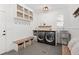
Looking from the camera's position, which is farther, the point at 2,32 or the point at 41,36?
the point at 41,36

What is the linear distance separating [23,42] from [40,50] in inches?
16.4

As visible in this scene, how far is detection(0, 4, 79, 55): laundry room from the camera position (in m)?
1.95

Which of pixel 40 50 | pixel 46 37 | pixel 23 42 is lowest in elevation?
pixel 40 50

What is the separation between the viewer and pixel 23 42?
205 cm

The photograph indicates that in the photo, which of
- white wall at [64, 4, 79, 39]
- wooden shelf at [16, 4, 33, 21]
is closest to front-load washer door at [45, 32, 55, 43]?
white wall at [64, 4, 79, 39]

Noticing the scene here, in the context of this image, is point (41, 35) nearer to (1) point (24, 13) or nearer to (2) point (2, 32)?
(1) point (24, 13)

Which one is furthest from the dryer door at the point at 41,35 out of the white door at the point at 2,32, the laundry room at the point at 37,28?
the white door at the point at 2,32

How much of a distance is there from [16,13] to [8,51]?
81cm

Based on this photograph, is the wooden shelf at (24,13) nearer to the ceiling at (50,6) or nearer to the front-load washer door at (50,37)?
the ceiling at (50,6)

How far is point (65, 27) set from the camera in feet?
6.67

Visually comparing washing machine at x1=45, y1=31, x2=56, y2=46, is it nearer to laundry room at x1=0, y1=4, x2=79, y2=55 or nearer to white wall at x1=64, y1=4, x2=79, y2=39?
laundry room at x1=0, y1=4, x2=79, y2=55

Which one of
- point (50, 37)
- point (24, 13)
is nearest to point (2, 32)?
point (24, 13)

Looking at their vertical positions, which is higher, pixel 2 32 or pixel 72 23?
pixel 72 23
